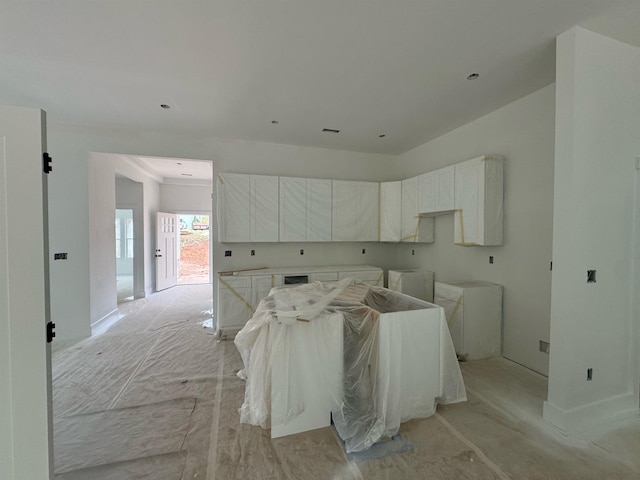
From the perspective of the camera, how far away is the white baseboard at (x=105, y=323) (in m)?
3.89

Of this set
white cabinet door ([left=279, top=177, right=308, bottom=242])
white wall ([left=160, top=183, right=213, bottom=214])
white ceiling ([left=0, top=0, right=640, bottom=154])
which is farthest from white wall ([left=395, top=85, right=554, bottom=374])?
white wall ([left=160, top=183, right=213, bottom=214])

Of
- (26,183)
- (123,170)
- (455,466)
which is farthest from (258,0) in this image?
(123,170)

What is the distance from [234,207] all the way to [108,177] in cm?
233

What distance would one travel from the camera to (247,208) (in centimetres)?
407

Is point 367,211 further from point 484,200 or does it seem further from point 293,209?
point 484,200

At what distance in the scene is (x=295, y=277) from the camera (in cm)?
408

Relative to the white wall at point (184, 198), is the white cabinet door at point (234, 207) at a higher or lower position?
lower

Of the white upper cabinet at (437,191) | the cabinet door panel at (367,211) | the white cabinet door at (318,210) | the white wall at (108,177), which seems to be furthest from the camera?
the cabinet door panel at (367,211)

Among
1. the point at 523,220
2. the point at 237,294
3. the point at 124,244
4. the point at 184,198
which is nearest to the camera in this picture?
the point at 523,220

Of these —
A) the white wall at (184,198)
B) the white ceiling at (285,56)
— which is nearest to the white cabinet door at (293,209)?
the white ceiling at (285,56)

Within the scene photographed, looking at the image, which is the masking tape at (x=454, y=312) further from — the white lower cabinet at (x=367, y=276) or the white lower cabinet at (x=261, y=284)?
the white lower cabinet at (x=261, y=284)

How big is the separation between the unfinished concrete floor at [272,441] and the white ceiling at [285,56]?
9.41 feet

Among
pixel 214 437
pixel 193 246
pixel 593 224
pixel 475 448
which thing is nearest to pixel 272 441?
pixel 214 437

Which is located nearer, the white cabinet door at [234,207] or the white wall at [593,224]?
the white wall at [593,224]
